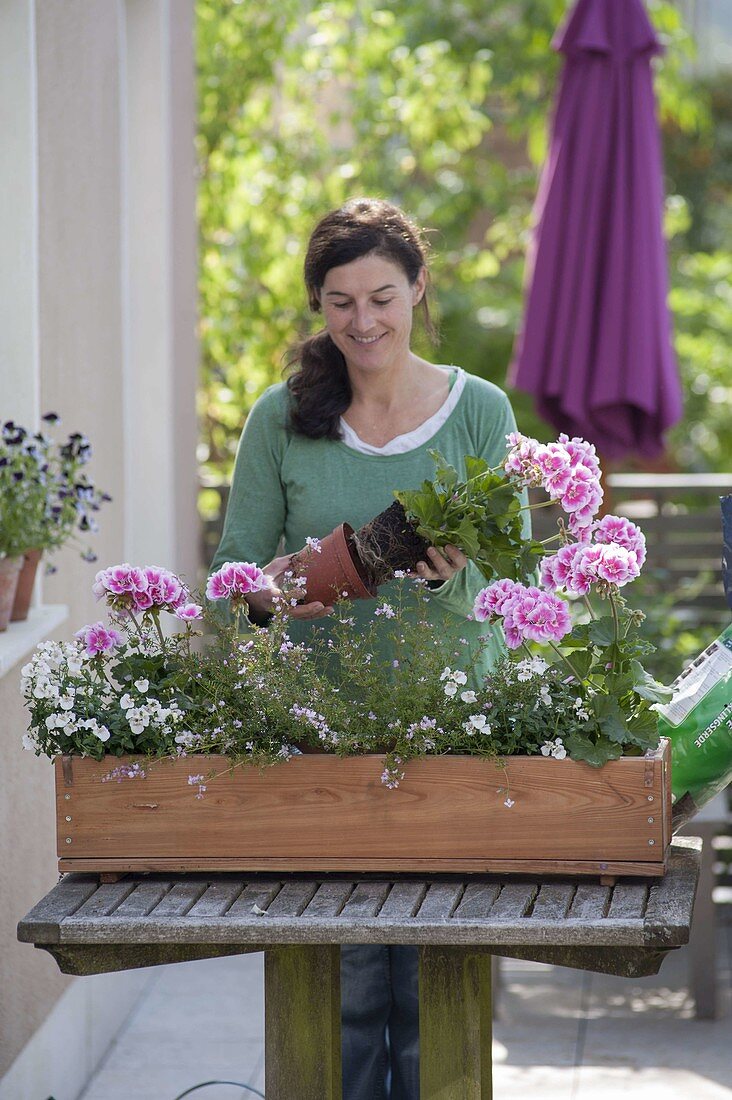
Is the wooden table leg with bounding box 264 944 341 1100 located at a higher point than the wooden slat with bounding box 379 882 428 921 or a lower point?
lower

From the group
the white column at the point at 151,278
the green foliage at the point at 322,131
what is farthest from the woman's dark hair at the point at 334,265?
the green foliage at the point at 322,131

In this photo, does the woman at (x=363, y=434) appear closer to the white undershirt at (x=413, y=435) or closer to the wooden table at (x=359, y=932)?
the white undershirt at (x=413, y=435)

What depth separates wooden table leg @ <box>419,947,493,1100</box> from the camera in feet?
6.55

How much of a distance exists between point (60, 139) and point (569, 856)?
2.10 meters

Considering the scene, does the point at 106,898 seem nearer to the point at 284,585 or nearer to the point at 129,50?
the point at 284,585

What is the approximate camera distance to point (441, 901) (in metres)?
1.88

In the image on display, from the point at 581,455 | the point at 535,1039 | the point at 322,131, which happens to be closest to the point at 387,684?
the point at 581,455

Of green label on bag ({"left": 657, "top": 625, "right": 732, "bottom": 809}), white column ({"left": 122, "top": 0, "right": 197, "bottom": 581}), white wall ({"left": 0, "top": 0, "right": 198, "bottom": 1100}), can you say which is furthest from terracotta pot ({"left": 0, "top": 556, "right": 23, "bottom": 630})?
white column ({"left": 122, "top": 0, "right": 197, "bottom": 581})

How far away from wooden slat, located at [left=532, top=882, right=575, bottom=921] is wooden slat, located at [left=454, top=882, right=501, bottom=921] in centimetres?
6

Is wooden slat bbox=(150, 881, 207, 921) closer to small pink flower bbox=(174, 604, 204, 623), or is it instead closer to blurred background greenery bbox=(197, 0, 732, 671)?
small pink flower bbox=(174, 604, 204, 623)

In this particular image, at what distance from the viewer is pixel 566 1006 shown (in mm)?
3930

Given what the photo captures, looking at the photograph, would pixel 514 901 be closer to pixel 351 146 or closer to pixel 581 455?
pixel 581 455

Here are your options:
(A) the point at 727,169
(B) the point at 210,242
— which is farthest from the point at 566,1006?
(A) the point at 727,169

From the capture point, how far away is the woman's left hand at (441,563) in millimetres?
2108
